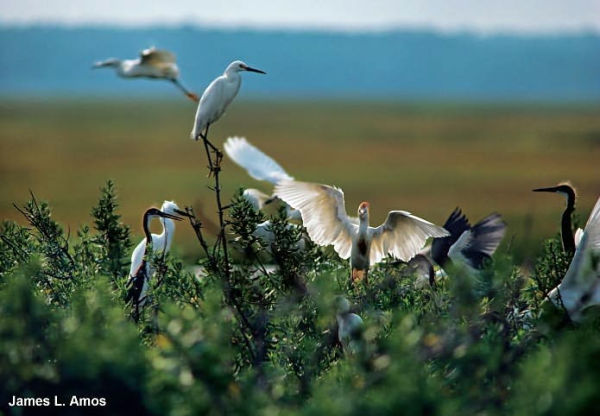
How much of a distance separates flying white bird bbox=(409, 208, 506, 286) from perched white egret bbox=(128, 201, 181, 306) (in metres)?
1.50

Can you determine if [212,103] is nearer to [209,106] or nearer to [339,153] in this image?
[209,106]

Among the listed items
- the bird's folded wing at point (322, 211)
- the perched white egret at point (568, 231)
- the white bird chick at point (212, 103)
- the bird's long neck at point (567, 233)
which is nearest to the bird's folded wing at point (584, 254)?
the perched white egret at point (568, 231)

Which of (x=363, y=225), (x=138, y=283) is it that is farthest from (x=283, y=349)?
(x=363, y=225)

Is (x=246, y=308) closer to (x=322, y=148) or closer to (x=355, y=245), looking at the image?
(x=355, y=245)

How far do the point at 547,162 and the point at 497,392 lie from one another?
154ft

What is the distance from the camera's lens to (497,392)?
114 inches

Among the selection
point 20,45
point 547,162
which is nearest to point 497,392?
point 547,162

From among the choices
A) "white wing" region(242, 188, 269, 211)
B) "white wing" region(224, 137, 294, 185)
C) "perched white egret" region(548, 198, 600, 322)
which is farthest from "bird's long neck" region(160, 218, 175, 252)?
"perched white egret" region(548, 198, 600, 322)

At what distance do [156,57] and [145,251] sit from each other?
1304mm

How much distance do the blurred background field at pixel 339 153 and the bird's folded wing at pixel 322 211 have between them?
5.03 feet

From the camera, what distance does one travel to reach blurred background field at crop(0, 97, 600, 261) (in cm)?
3244

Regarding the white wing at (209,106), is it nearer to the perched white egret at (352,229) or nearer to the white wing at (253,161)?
the perched white egret at (352,229)

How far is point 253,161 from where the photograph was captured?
7715 millimetres

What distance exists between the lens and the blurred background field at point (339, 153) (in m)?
32.4
